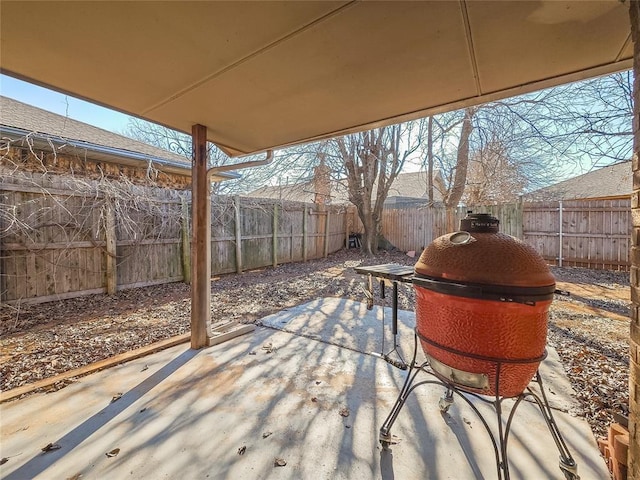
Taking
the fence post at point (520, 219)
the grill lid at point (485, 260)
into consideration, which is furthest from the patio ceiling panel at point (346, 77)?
the fence post at point (520, 219)

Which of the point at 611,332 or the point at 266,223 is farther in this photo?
the point at 266,223

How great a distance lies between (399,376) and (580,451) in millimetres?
1111

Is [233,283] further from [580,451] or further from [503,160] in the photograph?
[503,160]

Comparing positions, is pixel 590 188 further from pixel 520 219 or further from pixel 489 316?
pixel 489 316

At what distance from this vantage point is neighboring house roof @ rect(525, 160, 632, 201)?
33.8 ft

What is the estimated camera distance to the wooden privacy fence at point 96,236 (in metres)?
4.00

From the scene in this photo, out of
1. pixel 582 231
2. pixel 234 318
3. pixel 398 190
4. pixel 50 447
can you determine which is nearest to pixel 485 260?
pixel 50 447

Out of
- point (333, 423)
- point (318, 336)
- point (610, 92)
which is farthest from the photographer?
point (610, 92)

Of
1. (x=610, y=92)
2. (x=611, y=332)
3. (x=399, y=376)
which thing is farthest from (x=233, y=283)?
(x=610, y=92)

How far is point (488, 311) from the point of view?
1.25 metres

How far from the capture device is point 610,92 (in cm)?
389

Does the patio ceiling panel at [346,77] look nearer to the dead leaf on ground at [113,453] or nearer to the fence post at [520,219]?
the dead leaf on ground at [113,453]

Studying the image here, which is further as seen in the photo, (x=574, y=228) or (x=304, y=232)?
(x=304, y=232)

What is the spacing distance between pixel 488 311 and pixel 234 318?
325cm
